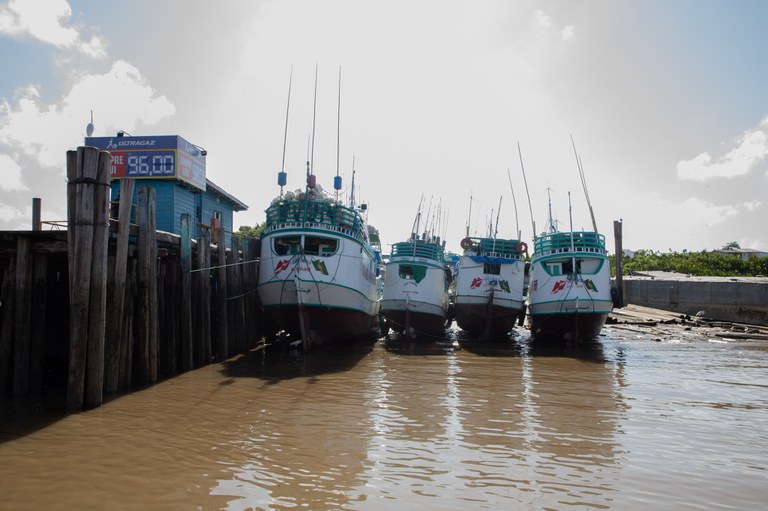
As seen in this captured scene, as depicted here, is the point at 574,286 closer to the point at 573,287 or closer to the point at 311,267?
the point at 573,287

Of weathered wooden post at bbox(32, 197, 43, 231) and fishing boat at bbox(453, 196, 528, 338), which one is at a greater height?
weathered wooden post at bbox(32, 197, 43, 231)

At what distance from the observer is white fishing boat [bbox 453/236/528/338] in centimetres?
1962

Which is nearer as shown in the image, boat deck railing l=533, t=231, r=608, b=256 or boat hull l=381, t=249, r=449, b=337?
boat deck railing l=533, t=231, r=608, b=256

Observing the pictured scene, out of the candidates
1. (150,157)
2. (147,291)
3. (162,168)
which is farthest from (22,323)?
(150,157)

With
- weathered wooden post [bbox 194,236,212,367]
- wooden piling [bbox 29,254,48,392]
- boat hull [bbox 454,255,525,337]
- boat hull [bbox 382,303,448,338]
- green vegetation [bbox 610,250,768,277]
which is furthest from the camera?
green vegetation [bbox 610,250,768,277]

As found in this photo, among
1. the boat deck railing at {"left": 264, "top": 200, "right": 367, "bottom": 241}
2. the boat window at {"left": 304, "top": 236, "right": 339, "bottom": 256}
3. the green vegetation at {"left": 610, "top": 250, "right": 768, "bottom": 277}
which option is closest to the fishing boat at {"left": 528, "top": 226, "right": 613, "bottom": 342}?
the boat deck railing at {"left": 264, "top": 200, "right": 367, "bottom": 241}

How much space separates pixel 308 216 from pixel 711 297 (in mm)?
21072

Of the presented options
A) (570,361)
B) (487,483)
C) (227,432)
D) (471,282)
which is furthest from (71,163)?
(471,282)

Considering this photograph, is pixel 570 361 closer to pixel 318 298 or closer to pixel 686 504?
pixel 318 298

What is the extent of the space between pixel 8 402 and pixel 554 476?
26.1 feet

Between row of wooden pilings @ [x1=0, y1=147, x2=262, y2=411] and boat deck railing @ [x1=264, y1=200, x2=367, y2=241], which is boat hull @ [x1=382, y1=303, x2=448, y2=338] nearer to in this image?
boat deck railing @ [x1=264, y1=200, x2=367, y2=241]

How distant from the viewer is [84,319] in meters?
7.87

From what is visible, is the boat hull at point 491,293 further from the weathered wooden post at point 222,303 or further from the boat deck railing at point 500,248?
the weathered wooden post at point 222,303

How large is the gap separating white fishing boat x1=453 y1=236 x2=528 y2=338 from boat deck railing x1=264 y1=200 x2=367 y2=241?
19.0 ft
